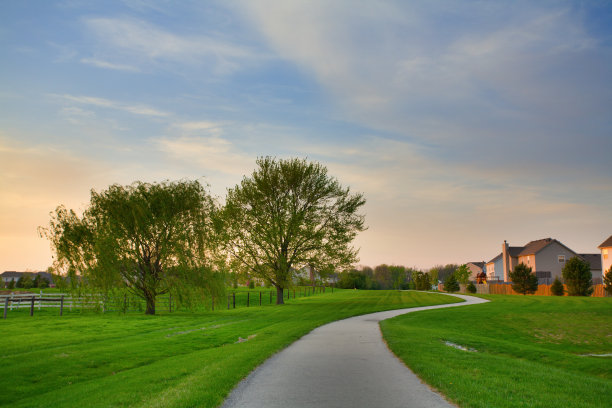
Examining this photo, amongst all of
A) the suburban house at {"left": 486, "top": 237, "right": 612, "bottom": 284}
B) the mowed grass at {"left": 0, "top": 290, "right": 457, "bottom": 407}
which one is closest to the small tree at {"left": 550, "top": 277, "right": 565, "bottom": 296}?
the suburban house at {"left": 486, "top": 237, "right": 612, "bottom": 284}

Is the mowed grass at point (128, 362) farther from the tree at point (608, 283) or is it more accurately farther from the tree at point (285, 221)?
the tree at point (608, 283)

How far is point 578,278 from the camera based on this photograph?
48.2 meters

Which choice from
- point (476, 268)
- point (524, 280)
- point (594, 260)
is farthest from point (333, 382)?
point (476, 268)

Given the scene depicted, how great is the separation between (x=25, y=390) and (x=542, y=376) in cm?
1268

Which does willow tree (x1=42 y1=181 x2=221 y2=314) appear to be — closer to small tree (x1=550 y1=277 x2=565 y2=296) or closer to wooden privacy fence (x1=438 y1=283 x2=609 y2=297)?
small tree (x1=550 y1=277 x2=565 y2=296)

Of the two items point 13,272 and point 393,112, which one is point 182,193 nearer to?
point 393,112

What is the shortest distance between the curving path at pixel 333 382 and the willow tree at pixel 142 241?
669 inches

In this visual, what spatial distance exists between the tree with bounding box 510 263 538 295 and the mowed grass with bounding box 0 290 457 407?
42.0m

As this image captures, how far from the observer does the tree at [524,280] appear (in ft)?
177

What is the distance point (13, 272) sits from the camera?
149250mm

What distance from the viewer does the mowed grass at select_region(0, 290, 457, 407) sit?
28.6 feet

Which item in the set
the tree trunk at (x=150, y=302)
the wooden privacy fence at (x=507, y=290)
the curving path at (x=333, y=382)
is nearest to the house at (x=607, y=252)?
the wooden privacy fence at (x=507, y=290)

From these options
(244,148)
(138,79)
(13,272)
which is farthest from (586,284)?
(13,272)

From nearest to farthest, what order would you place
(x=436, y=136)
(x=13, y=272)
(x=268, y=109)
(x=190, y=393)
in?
(x=190, y=393) → (x=268, y=109) → (x=436, y=136) → (x=13, y=272)
